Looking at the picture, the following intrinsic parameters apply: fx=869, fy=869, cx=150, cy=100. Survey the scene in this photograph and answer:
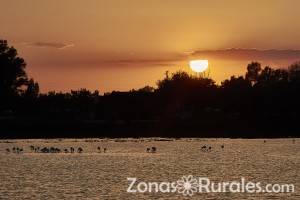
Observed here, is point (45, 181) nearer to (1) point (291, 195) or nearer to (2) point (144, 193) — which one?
(2) point (144, 193)

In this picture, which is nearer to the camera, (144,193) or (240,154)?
(144,193)

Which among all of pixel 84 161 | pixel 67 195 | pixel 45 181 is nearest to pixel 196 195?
pixel 67 195

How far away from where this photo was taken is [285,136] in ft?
636

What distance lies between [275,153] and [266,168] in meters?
28.1

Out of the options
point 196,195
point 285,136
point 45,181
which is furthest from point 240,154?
point 285,136

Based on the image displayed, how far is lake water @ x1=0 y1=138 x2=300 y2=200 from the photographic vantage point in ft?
225

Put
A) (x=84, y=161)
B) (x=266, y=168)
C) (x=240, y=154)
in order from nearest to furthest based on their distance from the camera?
(x=266, y=168) < (x=84, y=161) < (x=240, y=154)

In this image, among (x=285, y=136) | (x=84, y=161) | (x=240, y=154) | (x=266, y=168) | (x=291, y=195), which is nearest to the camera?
(x=291, y=195)

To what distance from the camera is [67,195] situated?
67688 millimetres

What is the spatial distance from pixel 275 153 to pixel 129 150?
21.8 meters

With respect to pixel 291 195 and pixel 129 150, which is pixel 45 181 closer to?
pixel 291 195

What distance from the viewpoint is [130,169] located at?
92.8 m

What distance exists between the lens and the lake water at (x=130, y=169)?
68688 mm

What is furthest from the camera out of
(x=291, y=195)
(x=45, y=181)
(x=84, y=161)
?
(x=84, y=161)
